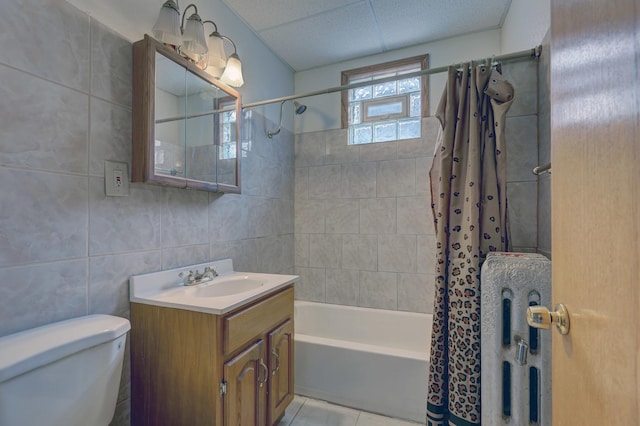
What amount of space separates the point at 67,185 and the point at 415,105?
7.66ft

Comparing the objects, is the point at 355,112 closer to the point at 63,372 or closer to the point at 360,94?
the point at 360,94

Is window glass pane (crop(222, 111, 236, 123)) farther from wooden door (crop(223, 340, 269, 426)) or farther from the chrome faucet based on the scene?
wooden door (crop(223, 340, 269, 426))

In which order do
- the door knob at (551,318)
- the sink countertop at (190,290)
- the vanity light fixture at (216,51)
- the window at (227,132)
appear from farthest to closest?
the window at (227,132) → the vanity light fixture at (216,51) → the sink countertop at (190,290) → the door knob at (551,318)

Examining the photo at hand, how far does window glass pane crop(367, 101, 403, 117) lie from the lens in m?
2.47

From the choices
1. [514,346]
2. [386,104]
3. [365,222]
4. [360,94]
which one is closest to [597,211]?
[514,346]

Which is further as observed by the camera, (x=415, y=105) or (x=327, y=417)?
(x=415, y=105)

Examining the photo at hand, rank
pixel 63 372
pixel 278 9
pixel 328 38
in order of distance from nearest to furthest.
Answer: pixel 63 372
pixel 278 9
pixel 328 38

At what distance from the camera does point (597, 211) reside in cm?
50

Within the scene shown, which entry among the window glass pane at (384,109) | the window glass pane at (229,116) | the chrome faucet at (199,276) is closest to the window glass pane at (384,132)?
the window glass pane at (384,109)

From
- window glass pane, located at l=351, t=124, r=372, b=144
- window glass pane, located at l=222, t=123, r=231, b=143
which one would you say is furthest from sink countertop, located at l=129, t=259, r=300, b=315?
window glass pane, located at l=351, t=124, r=372, b=144

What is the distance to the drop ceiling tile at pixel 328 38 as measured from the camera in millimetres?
2062

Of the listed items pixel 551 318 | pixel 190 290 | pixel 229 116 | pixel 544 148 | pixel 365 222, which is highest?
pixel 229 116

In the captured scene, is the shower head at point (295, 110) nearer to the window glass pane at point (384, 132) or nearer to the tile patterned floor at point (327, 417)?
the window glass pane at point (384, 132)

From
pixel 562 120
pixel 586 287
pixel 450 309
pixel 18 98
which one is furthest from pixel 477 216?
pixel 18 98
